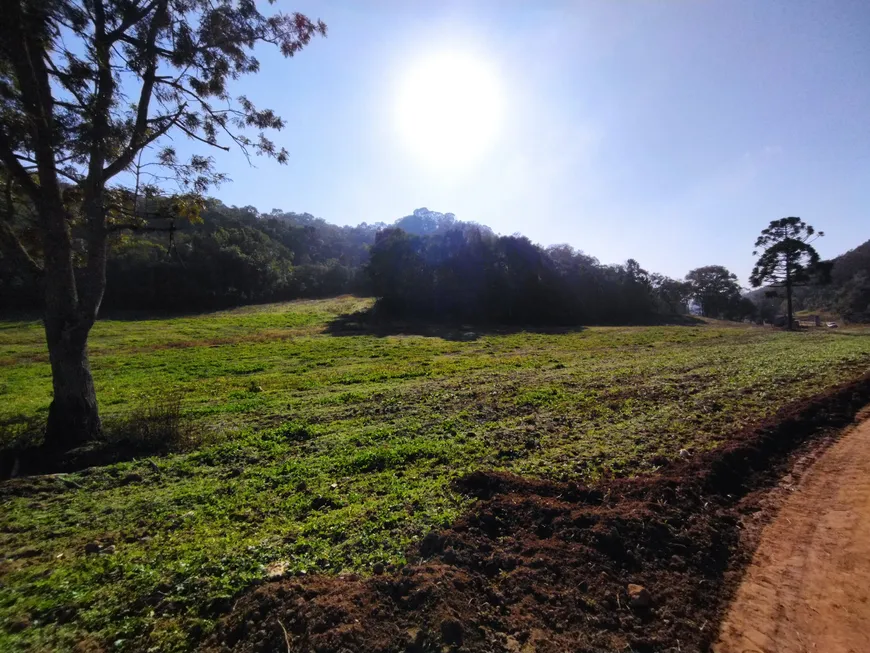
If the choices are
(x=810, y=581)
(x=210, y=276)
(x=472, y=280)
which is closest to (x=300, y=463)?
(x=810, y=581)

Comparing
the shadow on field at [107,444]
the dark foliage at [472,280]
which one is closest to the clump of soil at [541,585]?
the shadow on field at [107,444]

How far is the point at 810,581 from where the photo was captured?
3.73 m

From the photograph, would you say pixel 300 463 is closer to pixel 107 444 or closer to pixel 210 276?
pixel 107 444

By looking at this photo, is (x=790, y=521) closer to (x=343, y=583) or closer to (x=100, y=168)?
(x=343, y=583)

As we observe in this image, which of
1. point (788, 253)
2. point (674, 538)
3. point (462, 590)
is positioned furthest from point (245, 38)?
→ point (788, 253)

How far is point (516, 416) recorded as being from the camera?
28.7ft

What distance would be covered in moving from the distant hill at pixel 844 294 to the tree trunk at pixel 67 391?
61.8 meters

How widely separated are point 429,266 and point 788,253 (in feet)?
110

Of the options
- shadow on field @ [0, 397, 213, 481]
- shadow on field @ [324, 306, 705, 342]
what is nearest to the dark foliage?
shadow on field @ [324, 306, 705, 342]

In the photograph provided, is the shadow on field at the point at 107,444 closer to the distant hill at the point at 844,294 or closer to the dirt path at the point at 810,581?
the dirt path at the point at 810,581

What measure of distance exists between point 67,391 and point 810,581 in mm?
9928

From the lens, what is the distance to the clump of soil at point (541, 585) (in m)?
3.00

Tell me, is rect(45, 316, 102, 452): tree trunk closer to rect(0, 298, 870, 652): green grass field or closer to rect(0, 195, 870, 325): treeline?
rect(0, 298, 870, 652): green grass field

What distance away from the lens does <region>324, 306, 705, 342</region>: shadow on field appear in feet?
102
